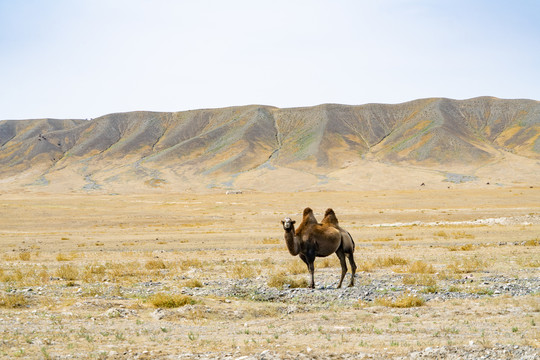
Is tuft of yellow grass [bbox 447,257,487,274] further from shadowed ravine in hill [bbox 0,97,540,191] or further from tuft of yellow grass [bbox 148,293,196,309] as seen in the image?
shadowed ravine in hill [bbox 0,97,540,191]

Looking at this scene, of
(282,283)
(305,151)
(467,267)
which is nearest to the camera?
(282,283)

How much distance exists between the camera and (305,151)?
15862cm

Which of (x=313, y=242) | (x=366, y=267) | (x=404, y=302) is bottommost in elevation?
(x=366, y=267)

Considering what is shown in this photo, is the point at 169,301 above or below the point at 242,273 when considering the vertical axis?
above

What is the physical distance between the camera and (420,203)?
70375 millimetres

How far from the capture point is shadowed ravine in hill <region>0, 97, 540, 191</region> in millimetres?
131250

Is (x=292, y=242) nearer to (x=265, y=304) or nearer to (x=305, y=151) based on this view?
(x=265, y=304)

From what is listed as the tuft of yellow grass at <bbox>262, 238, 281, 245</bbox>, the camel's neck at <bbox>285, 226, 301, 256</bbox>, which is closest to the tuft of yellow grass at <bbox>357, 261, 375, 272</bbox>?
the camel's neck at <bbox>285, 226, 301, 256</bbox>

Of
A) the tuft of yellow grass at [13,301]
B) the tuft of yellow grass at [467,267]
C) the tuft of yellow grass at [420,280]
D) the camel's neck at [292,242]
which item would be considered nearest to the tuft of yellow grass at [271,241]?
the tuft of yellow grass at [467,267]

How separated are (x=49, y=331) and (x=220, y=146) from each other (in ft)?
532

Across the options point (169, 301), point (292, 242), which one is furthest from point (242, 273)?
point (169, 301)

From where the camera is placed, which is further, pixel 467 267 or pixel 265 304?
pixel 467 267

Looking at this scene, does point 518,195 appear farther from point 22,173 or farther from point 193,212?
point 22,173

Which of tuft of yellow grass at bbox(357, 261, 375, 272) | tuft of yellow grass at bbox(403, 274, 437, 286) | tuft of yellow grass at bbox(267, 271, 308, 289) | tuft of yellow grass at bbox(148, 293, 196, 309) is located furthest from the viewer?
tuft of yellow grass at bbox(357, 261, 375, 272)
